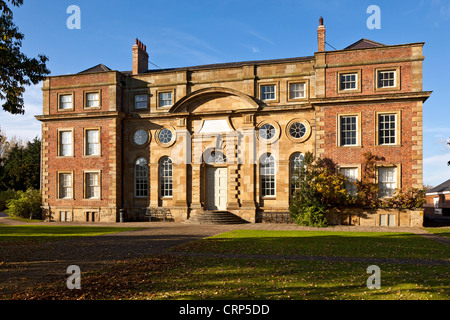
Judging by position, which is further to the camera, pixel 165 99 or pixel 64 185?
pixel 64 185

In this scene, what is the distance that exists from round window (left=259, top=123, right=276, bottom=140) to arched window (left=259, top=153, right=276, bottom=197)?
1.14 metres

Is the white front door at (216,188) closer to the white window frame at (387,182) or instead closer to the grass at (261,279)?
the white window frame at (387,182)

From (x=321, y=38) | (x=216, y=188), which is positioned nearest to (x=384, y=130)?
(x=321, y=38)

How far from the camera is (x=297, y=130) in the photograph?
69.4 ft

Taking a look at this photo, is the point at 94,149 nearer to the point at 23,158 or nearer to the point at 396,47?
the point at 23,158

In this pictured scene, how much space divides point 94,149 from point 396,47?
783 inches

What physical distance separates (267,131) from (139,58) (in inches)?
457

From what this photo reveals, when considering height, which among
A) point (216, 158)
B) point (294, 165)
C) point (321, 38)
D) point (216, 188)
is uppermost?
point (321, 38)

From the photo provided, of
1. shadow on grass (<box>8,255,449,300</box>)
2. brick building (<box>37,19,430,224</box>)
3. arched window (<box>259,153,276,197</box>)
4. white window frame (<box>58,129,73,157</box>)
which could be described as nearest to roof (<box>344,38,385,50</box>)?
brick building (<box>37,19,430,224</box>)

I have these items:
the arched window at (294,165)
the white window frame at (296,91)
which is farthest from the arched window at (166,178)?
the white window frame at (296,91)

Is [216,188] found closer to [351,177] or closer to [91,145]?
[351,177]

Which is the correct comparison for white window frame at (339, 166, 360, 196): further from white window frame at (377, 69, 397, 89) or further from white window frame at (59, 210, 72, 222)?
white window frame at (59, 210, 72, 222)

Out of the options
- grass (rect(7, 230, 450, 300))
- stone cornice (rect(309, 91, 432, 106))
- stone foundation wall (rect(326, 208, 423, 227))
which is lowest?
stone foundation wall (rect(326, 208, 423, 227))

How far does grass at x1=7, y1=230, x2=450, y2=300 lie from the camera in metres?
6.13
